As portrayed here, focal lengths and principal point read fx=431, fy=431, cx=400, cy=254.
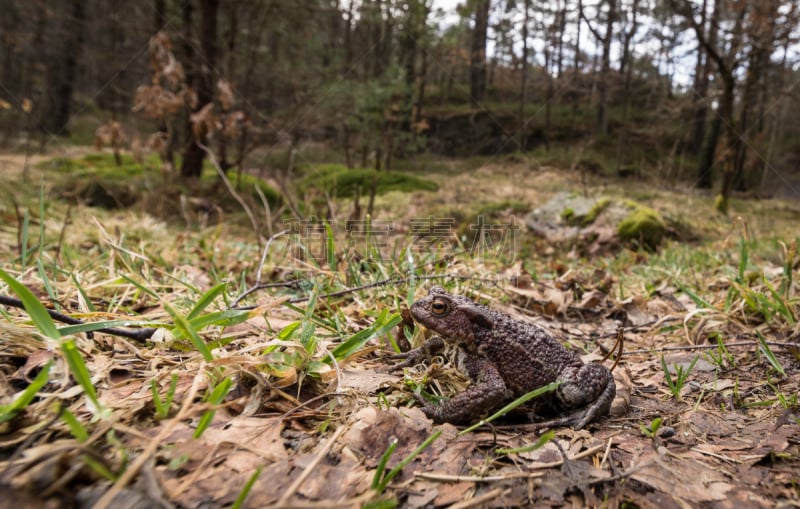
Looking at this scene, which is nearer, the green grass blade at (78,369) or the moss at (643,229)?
the green grass blade at (78,369)

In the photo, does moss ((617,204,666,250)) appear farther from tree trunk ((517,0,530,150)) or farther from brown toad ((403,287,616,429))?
tree trunk ((517,0,530,150))

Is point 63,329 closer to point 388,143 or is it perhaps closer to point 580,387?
point 580,387

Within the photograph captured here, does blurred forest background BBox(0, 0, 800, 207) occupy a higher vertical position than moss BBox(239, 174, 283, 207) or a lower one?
higher

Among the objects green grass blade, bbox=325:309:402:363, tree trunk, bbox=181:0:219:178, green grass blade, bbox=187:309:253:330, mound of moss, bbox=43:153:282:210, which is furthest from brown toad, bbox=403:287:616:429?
tree trunk, bbox=181:0:219:178

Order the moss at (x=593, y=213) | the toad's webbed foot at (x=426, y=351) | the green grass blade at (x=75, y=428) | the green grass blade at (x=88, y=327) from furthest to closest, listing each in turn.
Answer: the moss at (x=593, y=213), the toad's webbed foot at (x=426, y=351), the green grass blade at (x=88, y=327), the green grass blade at (x=75, y=428)

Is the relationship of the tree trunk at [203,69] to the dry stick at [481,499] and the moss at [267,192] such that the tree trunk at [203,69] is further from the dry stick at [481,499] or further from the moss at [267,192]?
the dry stick at [481,499]

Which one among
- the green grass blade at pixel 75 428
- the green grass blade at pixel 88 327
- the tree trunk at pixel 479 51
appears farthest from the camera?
the tree trunk at pixel 479 51

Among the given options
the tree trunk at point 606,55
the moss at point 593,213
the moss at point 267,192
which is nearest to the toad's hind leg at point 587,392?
the moss at point 593,213
